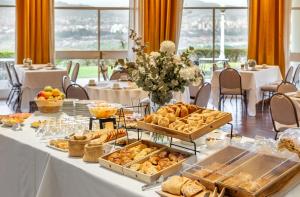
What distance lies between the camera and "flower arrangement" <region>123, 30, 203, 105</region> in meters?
2.87

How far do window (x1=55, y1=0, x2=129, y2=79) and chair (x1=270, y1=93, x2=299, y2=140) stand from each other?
6174 millimetres

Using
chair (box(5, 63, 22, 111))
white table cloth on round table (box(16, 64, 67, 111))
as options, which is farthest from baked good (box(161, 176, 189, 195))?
chair (box(5, 63, 22, 111))

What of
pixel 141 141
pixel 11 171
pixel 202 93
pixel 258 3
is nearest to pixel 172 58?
pixel 141 141

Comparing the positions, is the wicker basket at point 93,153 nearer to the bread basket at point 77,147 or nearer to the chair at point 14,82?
the bread basket at point 77,147

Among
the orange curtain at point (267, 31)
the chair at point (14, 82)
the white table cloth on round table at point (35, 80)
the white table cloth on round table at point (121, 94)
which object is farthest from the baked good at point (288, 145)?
the orange curtain at point (267, 31)

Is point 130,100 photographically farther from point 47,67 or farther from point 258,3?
point 258,3

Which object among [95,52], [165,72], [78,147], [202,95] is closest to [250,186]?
[78,147]

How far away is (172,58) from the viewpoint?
9.50 ft

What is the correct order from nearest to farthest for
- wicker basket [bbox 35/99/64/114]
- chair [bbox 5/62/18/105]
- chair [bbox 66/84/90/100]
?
wicker basket [bbox 35/99/64/114] → chair [bbox 66/84/90/100] → chair [bbox 5/62/18/105]

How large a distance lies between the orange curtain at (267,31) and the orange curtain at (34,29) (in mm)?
4345

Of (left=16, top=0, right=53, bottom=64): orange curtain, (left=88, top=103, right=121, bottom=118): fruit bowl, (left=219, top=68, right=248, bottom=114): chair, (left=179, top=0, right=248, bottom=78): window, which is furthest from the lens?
(left=179, top=0, right=248, bottom=78): window

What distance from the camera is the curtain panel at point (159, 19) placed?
34.2 feet

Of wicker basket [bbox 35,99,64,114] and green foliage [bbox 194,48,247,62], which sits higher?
green foliage [bbox 194,48,247,62]

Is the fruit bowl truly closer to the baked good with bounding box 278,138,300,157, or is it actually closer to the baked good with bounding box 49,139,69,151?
the baked good with bounding box 49,139,69,151
